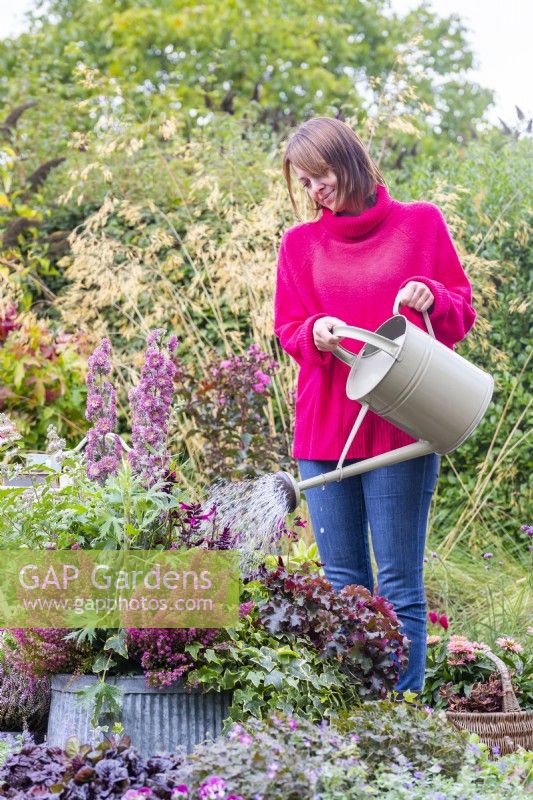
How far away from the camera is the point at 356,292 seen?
2.52 m

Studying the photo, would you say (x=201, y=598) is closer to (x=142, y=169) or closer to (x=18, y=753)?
(x=18, y=753)

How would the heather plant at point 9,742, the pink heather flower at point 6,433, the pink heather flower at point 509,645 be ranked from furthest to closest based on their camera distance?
the pink heather flower at point 509,645, the pink heather flower at point 6,433, the heather plant at point 9,742

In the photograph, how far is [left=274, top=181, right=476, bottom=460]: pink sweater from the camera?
2490 mm

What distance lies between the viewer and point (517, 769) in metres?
1.74

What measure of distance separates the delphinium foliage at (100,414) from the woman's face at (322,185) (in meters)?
0.66

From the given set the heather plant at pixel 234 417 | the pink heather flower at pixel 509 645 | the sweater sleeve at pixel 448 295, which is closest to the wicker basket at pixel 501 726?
the pink heather flower at pixel 509 645

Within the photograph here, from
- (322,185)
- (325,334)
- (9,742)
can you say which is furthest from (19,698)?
(322,185)

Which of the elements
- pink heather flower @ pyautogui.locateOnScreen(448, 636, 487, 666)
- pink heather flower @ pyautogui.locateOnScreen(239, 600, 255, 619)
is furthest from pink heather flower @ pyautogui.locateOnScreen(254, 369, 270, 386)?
pink heather flower @ pyautogui.locateOnScreen(239, 600, 255, 619)

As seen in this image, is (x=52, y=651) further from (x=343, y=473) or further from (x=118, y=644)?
(x=343, y=473)

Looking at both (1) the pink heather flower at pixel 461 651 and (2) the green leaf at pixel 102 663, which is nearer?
(2) the green leaf at pixel 102 663

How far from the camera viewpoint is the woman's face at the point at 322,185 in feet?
8.28

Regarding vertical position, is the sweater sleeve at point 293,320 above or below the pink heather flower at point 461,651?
above

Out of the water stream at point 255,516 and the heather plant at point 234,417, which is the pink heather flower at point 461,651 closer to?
the water stream at point 255,516

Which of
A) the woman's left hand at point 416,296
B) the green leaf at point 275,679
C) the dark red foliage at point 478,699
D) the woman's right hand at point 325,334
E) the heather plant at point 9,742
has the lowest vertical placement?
the heather plant at point 9,742
